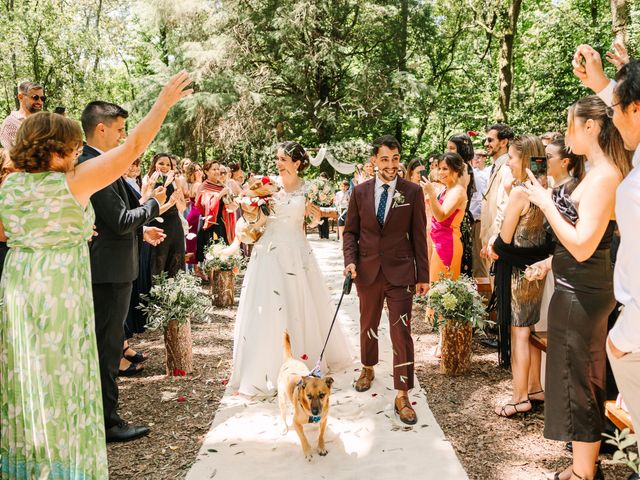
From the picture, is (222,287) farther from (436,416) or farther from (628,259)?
(628,259)

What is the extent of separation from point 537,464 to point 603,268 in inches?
58.8

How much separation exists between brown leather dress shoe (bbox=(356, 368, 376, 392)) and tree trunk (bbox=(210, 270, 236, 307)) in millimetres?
3686

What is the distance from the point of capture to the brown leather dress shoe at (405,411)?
157 inches

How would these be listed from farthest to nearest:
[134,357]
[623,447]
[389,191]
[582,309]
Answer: [134,357]
[389,191]
[582,309]
[623,447]

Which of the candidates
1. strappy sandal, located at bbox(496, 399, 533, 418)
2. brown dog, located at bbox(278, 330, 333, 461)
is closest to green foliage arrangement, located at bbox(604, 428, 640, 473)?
brown dog, located at bbox(278, 330, 333, 461)

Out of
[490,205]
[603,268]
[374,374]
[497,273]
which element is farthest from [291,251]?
[603,268]

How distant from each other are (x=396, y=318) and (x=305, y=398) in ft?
3.99

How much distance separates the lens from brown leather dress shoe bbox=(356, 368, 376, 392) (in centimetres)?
465

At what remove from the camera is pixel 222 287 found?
793 centimetres

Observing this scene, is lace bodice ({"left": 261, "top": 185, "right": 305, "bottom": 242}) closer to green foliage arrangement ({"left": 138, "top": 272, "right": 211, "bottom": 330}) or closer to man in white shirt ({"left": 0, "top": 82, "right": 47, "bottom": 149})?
green foliage arrangement ({"left": 138, "top": 272, "right": 211, "bottom": 330})

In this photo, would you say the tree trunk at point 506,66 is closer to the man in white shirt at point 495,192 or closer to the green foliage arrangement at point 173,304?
the man in white shirt at point 495,192

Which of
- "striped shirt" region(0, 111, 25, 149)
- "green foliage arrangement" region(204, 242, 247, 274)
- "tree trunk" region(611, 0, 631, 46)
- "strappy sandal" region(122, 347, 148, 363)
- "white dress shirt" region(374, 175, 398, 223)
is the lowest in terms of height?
"strappy sandal" region(122, 347, 148, 363)

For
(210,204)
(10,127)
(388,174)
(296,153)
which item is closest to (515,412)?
(388,174)

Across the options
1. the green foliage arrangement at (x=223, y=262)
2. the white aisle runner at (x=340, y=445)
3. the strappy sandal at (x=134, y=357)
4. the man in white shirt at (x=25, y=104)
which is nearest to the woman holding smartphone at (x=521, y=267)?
the white aisle runner at (x=340, y=445)
